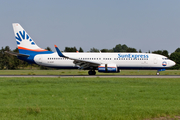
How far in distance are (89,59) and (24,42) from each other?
1053 cm

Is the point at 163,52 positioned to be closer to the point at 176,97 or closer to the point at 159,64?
the point at 159,64

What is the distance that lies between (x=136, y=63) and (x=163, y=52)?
5991 centimetres

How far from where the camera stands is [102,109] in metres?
10.1

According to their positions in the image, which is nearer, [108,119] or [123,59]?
[108,119]

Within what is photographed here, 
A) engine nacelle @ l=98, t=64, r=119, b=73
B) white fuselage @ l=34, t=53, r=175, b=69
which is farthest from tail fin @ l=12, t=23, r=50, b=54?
engine nacelle @ l=98, t=64, r=119, b=73

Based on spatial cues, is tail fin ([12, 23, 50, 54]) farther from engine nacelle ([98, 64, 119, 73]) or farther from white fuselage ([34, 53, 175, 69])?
engine nacelle ([98, 64, 119, 73])

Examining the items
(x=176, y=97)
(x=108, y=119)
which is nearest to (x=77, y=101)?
(x=108, y=119)

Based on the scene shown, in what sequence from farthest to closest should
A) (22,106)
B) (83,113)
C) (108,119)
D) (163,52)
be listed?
(163,52) → (22,106) → (83,113) → (108,119)

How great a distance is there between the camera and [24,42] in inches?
1438

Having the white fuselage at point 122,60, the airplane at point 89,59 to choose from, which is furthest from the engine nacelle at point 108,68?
the white fuselage at point 122,60

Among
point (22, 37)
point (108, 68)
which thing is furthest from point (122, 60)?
point (22, 37)

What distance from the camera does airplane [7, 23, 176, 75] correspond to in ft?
113

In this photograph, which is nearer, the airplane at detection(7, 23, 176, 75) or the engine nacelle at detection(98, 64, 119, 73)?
the engine nacelle at detection(98, 64, 119, 73)

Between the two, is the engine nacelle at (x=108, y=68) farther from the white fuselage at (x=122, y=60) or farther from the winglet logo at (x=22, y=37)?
the winglet logo at (x=22, y=37)
